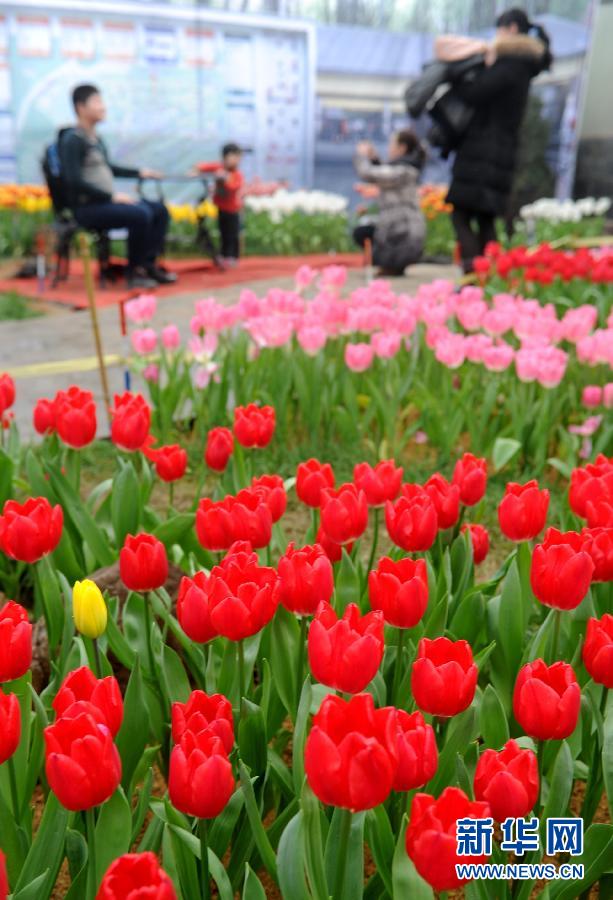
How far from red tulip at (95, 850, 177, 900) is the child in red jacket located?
26.3ft

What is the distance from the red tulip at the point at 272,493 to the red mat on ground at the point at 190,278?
17.5 ft

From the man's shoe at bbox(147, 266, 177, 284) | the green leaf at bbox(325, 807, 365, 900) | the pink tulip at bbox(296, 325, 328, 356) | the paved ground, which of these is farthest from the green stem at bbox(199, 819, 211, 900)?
the man's shoe at bbox(147, 266, 177, 284)

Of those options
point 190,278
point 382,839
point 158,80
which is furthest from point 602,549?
point 158,80

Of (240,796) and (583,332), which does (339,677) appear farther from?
(583,332)

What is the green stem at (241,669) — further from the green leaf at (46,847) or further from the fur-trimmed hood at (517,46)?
the fur-trimmed hood at (517,46)

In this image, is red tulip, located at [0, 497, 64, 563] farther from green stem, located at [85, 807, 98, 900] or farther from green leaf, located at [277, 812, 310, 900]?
green leaf, located at [277, 812, 310, 900]

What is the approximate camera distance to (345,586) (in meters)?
1.23

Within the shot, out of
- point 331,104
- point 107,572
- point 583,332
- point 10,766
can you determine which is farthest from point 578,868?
point 331,104

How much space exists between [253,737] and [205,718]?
22cm

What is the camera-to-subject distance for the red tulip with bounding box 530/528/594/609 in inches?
39.8

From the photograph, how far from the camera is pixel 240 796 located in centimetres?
94

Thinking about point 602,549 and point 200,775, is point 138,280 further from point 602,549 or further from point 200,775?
point 200,775

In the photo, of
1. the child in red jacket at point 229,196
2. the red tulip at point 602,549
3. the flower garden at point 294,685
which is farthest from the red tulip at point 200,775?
the child in red jacket at point 229,196

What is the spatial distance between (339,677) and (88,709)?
0.71ft
